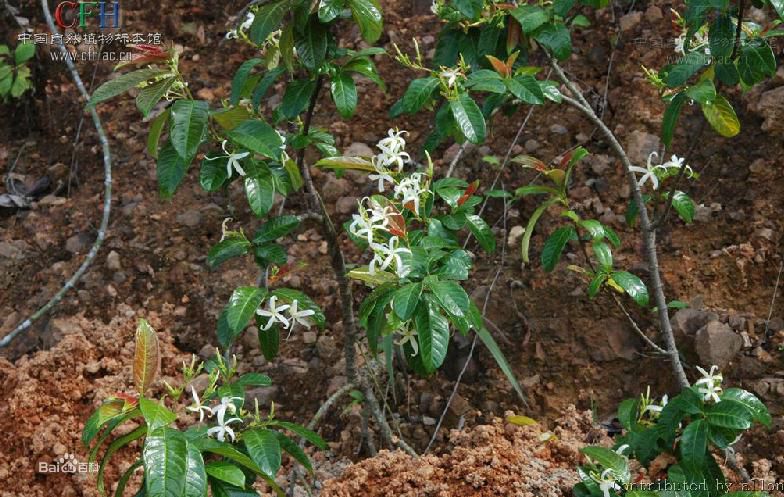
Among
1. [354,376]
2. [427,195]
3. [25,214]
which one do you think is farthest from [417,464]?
[25,214]

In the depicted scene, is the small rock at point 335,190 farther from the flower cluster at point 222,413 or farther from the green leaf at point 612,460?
the green leaf at point 612,460

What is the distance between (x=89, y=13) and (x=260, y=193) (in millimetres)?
2613

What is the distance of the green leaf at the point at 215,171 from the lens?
1.74 m

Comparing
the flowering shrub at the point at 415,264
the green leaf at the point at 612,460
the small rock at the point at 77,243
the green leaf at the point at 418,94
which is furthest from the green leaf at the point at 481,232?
the small rock at the point at 77,243

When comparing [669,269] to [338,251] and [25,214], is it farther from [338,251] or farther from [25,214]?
[25,214]

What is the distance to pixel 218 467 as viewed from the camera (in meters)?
1.55

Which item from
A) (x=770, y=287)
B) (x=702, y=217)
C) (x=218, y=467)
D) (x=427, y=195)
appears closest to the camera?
(x=218, y=467)

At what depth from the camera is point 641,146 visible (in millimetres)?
2789

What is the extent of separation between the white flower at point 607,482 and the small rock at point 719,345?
677 millimetres

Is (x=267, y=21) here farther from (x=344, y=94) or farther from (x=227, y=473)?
(x=227, y=473)

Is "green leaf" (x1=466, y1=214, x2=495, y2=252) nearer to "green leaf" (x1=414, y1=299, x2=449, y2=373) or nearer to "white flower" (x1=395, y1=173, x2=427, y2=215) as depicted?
"white flower" (x1=395, y1=173, x2=427, y2=215)

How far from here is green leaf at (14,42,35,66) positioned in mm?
3582

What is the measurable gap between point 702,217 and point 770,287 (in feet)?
1.05

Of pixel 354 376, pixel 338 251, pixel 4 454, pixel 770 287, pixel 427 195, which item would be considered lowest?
pixel 4 454
